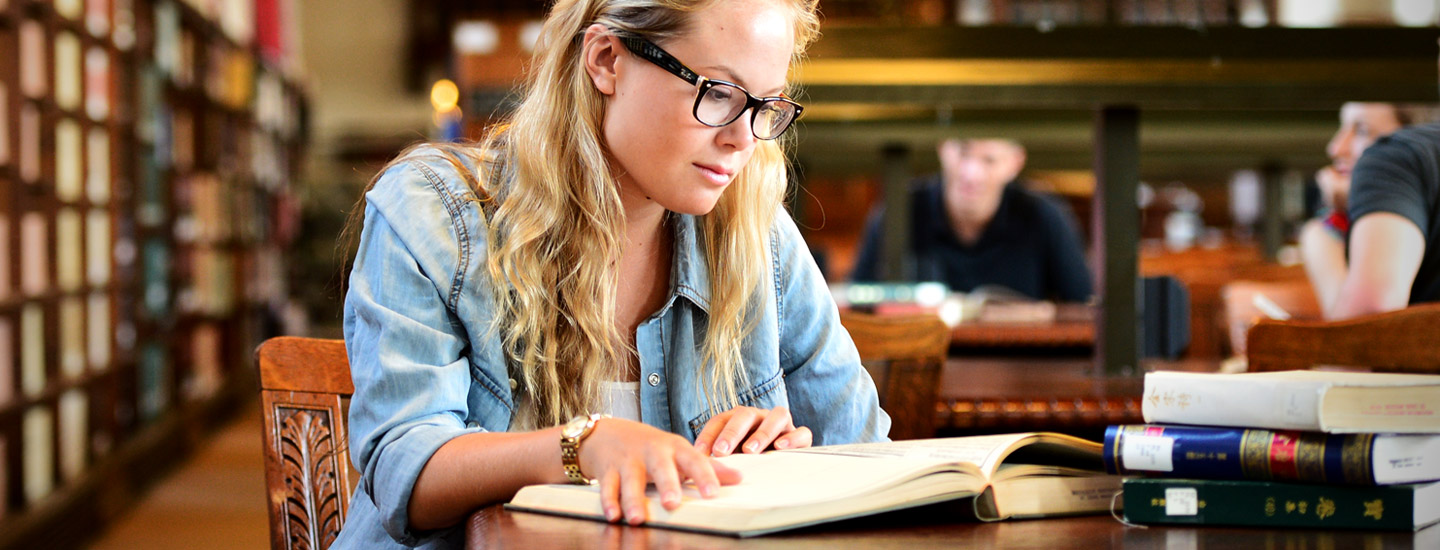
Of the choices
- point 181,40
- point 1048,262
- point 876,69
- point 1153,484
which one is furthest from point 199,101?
point 1153,484

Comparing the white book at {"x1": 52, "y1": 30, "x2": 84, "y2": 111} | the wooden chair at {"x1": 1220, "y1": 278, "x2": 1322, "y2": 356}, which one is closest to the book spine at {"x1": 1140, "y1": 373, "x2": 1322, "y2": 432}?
the wooden chair at {"x1": 1220, "y1": 278, "x2": 1322, "y2": 356}

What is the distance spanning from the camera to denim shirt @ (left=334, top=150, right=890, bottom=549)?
1011mm

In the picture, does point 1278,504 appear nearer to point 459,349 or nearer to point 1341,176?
point 459,349

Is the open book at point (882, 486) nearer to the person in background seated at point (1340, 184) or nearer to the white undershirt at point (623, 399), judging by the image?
the white undershirt at point (623, 399)

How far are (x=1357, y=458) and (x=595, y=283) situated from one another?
68cm

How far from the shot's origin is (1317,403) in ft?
2.58

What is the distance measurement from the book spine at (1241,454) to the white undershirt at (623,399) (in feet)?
1.67

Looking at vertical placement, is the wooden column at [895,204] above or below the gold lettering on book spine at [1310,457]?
above

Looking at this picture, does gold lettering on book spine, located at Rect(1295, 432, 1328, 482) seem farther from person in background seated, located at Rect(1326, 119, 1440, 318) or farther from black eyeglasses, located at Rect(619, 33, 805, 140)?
person in background seated, located at Rect(1326, 119, 1440, 318)

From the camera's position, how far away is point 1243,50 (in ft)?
6.76

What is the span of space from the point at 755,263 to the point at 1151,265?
3.66m

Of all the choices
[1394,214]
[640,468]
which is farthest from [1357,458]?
[1394,214]

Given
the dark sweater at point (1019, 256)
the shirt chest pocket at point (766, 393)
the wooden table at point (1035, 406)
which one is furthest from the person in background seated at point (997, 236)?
the shirt chest pocket at point (766, 393)

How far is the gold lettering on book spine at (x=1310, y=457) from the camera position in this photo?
0.80 metres
